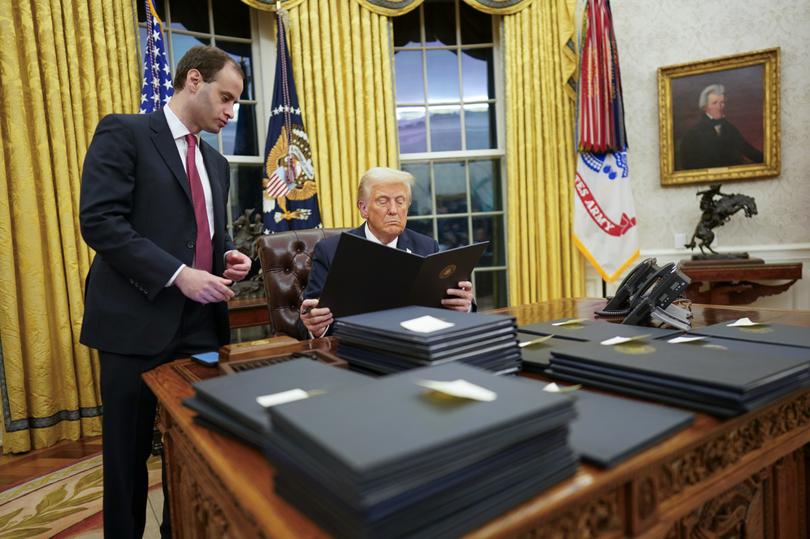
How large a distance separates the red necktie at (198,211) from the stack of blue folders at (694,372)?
1.26 m

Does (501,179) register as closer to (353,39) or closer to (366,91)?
(366,91)

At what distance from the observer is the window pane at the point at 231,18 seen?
14.2 feet

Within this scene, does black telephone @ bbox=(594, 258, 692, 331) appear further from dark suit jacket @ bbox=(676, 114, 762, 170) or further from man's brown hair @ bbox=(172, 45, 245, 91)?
dark suit jacket @ bbox=(676, 114, 762, 170)

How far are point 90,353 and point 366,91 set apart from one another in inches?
108

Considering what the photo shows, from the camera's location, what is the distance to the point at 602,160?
457 centimetres

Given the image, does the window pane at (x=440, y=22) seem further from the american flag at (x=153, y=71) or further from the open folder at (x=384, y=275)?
the open folder at (x=384, y=275)

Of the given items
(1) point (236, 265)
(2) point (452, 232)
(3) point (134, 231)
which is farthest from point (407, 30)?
(3) point (134, 231)

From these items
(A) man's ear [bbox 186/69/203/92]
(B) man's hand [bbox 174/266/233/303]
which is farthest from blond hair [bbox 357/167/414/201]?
(B) man's hand [bbox 174/266/233/303]

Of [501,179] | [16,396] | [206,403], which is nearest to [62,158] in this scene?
[16,396]

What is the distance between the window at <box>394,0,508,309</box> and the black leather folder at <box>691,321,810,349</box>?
3623 millimetres

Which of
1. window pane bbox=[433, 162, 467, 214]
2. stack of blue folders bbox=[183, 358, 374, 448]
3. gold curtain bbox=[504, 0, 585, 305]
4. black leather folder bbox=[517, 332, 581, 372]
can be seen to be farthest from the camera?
window pane bbox=[433, 162, 467, 214]

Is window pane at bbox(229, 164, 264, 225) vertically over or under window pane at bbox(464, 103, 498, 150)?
under

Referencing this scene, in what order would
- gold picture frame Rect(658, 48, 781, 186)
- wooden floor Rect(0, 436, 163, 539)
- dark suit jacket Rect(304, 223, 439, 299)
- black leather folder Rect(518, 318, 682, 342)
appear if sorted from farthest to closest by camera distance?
gold picture frame Rect(658, 48, 781, 186) < wooden floor Rect(0, 436, 163, 539) < dark suit jacket Rect(304, 223, 439, 299) < black leather folder Rect(518, 318, 682, 342)

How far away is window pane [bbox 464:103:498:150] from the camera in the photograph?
16.5 ft
